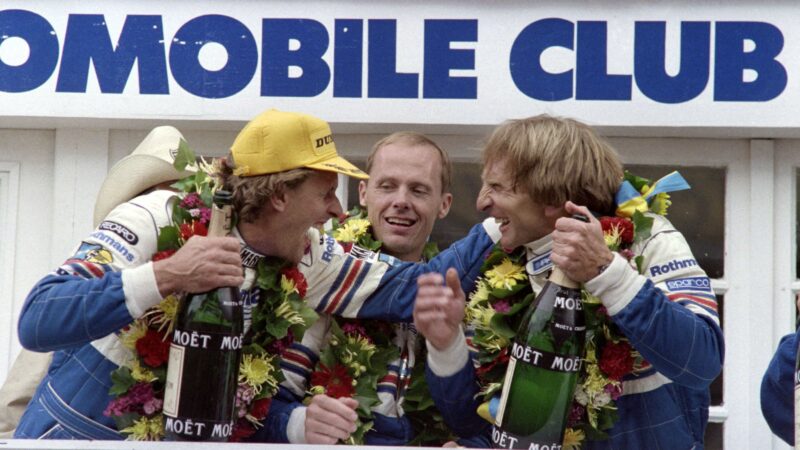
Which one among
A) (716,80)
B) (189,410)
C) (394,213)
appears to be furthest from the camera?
(716,80)

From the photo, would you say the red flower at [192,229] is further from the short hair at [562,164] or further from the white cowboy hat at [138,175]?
the short hair at [562,164]

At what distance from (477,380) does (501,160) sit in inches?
23.6

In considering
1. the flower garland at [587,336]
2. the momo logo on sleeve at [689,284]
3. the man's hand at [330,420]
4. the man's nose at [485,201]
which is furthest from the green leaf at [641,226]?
the man's hand at [330,420]

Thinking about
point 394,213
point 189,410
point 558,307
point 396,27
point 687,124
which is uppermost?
point 396,27

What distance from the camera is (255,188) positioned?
3695 mm

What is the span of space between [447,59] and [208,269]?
1967 millimetres

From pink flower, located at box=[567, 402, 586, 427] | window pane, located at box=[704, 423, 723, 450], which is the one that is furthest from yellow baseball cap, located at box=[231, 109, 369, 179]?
window pane, located at box=[704, 423, 723, 450]

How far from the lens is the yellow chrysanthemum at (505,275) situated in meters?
3.80

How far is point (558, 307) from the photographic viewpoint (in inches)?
135

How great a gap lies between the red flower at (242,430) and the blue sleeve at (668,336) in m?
1.01

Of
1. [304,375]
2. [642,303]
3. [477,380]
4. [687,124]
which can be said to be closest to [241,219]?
[304,375]

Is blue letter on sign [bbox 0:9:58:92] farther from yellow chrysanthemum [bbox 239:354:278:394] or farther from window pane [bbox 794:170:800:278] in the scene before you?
window pane [bbox 794:170:800:278]

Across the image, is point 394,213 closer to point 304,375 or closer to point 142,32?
point 304,375

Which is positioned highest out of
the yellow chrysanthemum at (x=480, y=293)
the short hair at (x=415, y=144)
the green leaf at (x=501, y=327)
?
the short hair at (x=415, y=144)
